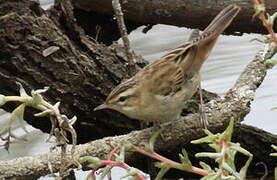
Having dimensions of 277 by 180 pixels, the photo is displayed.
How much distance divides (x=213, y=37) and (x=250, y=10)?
120 centimetres

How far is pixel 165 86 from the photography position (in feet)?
9.29

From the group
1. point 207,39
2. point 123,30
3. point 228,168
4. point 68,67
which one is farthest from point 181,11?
point 228,168

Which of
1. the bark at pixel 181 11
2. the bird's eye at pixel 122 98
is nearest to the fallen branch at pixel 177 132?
the bird's eye at pixel 122 98

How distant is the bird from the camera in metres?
2.79

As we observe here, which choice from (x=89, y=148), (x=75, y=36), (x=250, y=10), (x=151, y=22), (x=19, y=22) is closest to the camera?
(x=89, y=148)

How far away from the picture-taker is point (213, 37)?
2930 mm

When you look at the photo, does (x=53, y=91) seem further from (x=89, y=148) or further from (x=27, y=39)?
(x=89, y=148)

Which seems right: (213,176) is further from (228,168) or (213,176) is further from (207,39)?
(207,39)

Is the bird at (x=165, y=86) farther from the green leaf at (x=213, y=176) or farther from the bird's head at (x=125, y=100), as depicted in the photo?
the green leaf at (x=213, y=176)

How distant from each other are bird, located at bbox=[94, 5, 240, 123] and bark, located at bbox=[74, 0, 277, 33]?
1.12 metres

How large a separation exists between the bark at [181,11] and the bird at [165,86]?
1123 mm

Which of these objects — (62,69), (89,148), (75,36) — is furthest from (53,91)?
(89,148)

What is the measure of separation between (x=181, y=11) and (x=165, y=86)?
141cm

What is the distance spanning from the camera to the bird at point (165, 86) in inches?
110
